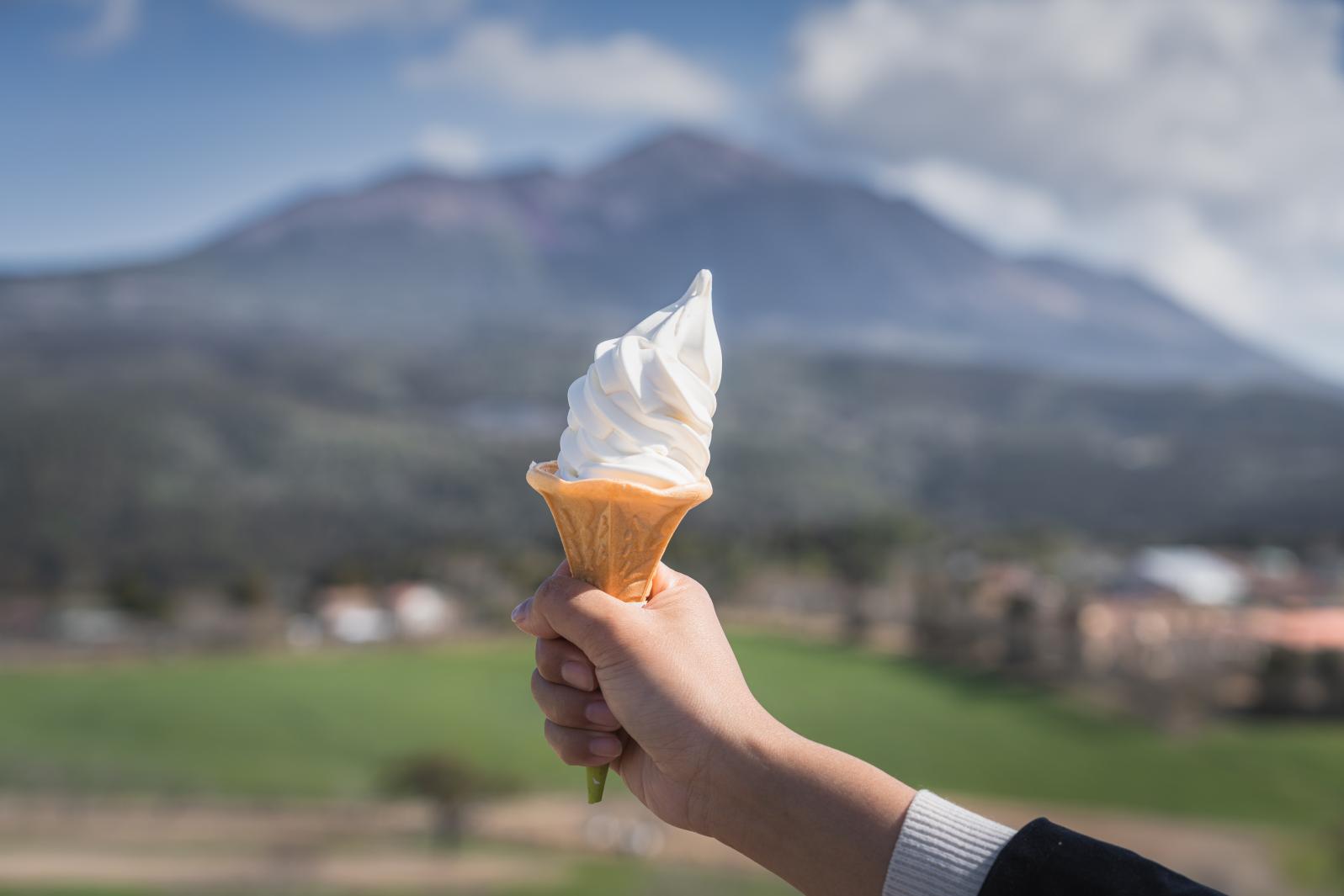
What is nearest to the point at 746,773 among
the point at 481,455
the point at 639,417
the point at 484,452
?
the point at 639,417

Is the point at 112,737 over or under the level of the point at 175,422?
under

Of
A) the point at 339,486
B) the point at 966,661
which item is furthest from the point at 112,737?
the point at 339,486

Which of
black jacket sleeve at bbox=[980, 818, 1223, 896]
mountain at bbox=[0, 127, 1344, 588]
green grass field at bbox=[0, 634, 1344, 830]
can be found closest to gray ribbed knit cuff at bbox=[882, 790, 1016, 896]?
black jacket sleeve at bbox=[980, 818, 1223, 896]

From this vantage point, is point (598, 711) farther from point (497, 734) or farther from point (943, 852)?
point (497, 734)

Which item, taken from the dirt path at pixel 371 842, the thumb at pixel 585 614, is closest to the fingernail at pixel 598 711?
the thumb at pixel 585 614

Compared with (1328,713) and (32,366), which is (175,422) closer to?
(32,366)

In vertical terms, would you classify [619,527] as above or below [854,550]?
below

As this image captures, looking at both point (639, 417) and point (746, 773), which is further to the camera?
point (639, 417)
